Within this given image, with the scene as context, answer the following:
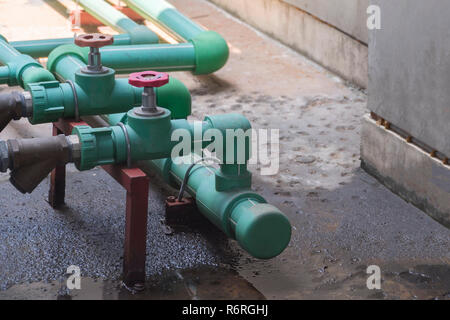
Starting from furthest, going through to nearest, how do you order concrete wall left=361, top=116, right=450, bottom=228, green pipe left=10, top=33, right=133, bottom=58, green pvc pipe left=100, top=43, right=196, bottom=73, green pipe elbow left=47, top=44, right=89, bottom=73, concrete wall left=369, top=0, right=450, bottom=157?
green pipe left=10, top=33, right=133, bottom=58 → green pvc pipe left=100, top=43, right=196, bottom=73 → green pipe elbow left=47, top=44, right=89, bottom=73 → concrete wall left=361, top=116, right=450, bottom=228 → concrete wall left=369, top=0, right=450, bottom=157

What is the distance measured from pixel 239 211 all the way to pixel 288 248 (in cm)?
41

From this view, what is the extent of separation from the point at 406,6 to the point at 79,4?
319 cm

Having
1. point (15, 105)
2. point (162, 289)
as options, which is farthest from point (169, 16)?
point (162, 289)

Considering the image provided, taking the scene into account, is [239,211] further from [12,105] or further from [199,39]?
[199,39]

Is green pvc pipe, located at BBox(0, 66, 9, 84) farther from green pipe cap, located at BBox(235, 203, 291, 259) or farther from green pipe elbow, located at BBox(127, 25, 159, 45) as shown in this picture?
green pipe elbow, located at BBox(127, 25, 159, 45)

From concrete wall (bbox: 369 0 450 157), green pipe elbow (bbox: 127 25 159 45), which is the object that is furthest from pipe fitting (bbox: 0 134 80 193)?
green pipe elbow (bbox: 127 25 159 45)

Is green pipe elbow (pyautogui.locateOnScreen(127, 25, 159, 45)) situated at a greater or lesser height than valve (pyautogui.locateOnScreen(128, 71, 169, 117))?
lesser

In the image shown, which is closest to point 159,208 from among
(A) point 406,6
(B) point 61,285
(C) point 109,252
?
(C) point 109,252

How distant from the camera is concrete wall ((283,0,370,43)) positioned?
4625 mm

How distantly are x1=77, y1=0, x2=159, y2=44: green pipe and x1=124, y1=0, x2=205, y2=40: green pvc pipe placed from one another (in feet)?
0.59

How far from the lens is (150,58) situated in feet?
14.4

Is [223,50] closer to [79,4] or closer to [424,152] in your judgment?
[79,4]

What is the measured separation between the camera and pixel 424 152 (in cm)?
317

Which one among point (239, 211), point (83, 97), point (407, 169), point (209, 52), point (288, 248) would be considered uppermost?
point (83, 97)
